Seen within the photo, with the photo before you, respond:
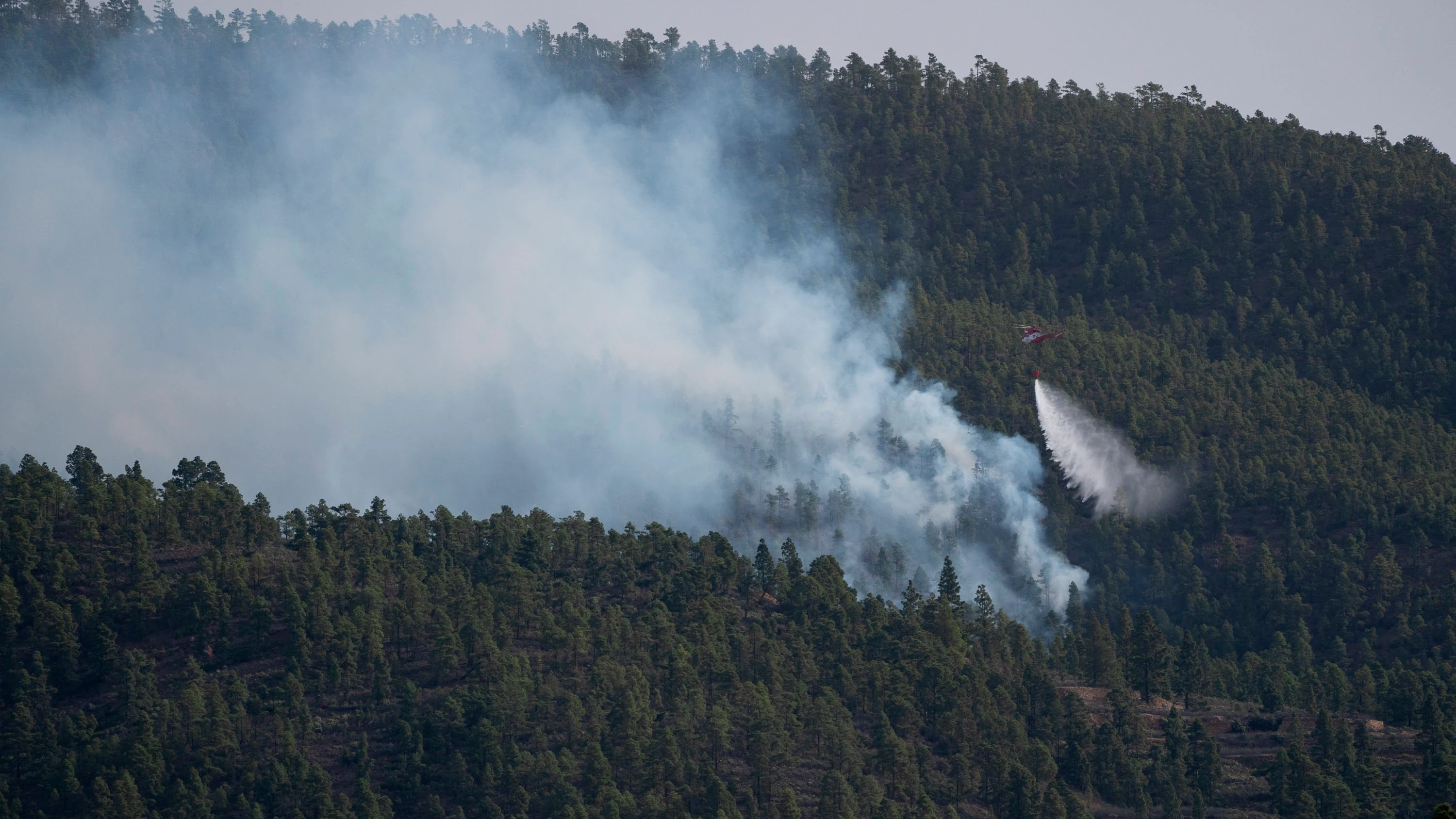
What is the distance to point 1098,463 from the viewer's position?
189375 millimetres

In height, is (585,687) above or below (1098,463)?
below

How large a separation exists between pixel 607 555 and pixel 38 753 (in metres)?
41.1

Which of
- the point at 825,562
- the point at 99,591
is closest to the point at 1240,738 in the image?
the point at 825,562

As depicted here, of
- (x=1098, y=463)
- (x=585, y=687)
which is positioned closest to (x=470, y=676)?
(x=585, y=687)

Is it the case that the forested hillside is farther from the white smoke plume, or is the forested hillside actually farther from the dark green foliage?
the white smoke plume

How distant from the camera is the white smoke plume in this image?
18600 centimetres

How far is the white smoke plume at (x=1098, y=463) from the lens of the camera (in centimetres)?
18600

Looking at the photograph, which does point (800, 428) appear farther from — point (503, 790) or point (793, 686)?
point (503, 790)

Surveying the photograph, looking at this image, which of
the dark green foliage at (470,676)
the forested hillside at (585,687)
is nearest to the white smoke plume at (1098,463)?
the forested hillside at (585,687)

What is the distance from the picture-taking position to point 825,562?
154000mm

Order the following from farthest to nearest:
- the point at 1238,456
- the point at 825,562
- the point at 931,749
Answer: the point at 1238,456, the point at 825,562, the point at 931,749

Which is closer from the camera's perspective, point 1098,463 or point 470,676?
point 470,676

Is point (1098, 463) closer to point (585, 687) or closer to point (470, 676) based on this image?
point (585, 687)

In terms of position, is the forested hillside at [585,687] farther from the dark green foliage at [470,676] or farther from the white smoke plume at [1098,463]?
the white smoke plume at [1098,463]
